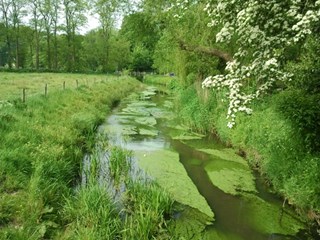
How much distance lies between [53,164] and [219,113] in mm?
8553

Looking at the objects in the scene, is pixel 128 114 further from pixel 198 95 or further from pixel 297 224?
pixel 297 224

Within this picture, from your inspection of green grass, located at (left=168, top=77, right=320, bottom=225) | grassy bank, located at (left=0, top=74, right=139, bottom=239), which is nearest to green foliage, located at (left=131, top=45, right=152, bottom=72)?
grassy bank, located at (left=0, top=74, right=139, bottom=239)

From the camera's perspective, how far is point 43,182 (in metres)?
6.77

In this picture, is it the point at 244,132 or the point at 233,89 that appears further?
the point at 244,132

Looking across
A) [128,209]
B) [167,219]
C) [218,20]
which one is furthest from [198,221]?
[218,20]

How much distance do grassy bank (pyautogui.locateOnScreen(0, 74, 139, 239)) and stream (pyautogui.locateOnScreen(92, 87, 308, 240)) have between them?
6.73 feet

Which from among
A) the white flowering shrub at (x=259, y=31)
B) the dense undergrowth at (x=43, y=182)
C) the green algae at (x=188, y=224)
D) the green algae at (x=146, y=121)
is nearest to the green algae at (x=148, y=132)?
the green algae at (x=146, y=121)

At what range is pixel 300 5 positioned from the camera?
5453 millimetres

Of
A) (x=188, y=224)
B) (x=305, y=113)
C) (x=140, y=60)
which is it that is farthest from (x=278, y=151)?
(x=140, y=60)

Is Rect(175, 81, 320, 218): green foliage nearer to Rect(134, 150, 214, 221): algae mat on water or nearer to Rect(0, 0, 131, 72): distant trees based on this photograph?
Rect(134, 150, 214, 221): algae mat on water

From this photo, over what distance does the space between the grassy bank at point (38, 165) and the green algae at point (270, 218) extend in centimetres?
352

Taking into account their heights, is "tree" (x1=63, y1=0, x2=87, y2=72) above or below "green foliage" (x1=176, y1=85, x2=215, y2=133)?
above

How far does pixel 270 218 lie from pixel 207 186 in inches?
81.7

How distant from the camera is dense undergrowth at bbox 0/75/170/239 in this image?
555cm
